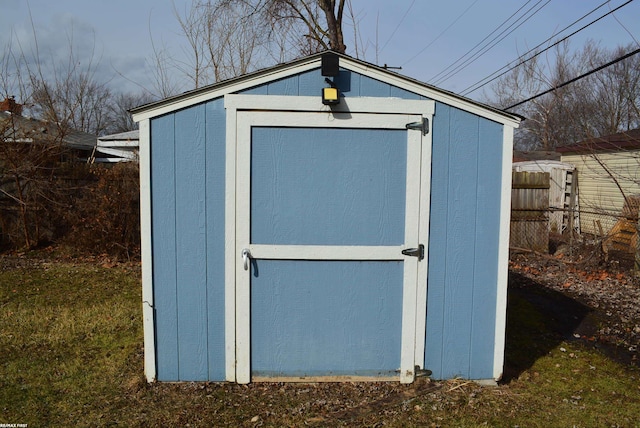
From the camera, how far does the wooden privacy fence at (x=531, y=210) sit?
9.69 metres

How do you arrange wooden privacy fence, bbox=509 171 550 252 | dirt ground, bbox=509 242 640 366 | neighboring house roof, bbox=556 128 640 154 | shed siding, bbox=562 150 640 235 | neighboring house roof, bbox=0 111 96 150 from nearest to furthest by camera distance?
dirt ground, bbox=509 242 640 366 → neighboring house roof, bbox=0 111 96 150 → wooden privacy fence, bbox=509 171 550 252 → neighboring house roof, bbox=556 128 640 154 → shed siding, bbox=562 150 640 235

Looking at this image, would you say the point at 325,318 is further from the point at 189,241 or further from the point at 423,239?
the point at 189,241

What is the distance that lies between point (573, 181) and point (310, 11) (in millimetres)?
8658

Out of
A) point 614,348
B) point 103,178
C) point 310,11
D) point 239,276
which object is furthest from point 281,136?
point 310,11

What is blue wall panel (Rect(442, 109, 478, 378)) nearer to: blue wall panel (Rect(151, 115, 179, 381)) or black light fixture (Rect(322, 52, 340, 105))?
black light fixture (Rect(322, 52, 340, 105))

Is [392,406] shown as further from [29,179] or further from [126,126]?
[126,126]

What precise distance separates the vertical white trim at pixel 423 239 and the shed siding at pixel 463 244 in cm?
4

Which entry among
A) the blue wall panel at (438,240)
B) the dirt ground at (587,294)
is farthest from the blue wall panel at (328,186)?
the dirt ground at (587,294)

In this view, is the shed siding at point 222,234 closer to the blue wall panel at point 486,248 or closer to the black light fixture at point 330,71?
the blue wall panel at point 486,248

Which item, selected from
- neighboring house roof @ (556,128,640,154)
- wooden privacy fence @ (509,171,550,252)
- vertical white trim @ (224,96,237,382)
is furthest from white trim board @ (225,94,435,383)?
neighboring house roof @ (556,128,640,154)

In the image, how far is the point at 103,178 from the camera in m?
8.35

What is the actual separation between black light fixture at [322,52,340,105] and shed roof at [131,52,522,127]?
55 mm

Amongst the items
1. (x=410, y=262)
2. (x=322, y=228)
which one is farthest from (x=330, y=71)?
(x=410, y=262)

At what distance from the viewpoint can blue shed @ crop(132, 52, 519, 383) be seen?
3.66 meters
